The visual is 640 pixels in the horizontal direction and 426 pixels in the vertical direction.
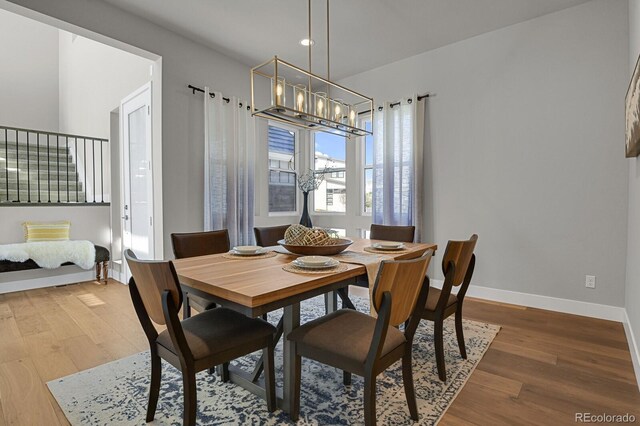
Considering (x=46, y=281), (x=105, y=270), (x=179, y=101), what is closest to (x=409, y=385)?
(x=179, y=101)

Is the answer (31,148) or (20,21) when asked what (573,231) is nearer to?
(31,148)

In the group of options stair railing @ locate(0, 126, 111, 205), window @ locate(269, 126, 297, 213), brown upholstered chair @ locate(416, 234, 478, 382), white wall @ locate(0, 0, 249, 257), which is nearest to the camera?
brown upholstered chair @ locate(416, 234, 478, 382)

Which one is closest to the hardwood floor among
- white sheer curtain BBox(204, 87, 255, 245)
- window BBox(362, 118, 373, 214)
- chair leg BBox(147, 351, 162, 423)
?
chair leg BBox(147, 351, 162, 423)

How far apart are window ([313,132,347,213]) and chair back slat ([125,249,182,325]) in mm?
3703

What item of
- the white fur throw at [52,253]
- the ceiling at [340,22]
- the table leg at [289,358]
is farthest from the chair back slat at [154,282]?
the white fur throw at [52,253]

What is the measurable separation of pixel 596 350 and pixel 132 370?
10.5ft

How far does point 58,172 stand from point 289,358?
566 centimetres

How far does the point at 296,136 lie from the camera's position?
5.39 meters

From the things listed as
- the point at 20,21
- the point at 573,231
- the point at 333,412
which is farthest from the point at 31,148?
the point at 573,231

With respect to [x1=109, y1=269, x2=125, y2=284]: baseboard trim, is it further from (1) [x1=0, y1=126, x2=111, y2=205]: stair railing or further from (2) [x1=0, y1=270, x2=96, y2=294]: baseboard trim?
(1) [x1=0, y1=126, x2=111, y2=205]: stair railing

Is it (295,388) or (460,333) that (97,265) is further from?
(460,333)

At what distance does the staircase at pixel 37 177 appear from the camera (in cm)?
577

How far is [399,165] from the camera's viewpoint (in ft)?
13.4

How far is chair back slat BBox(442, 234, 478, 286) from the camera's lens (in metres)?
1.91
